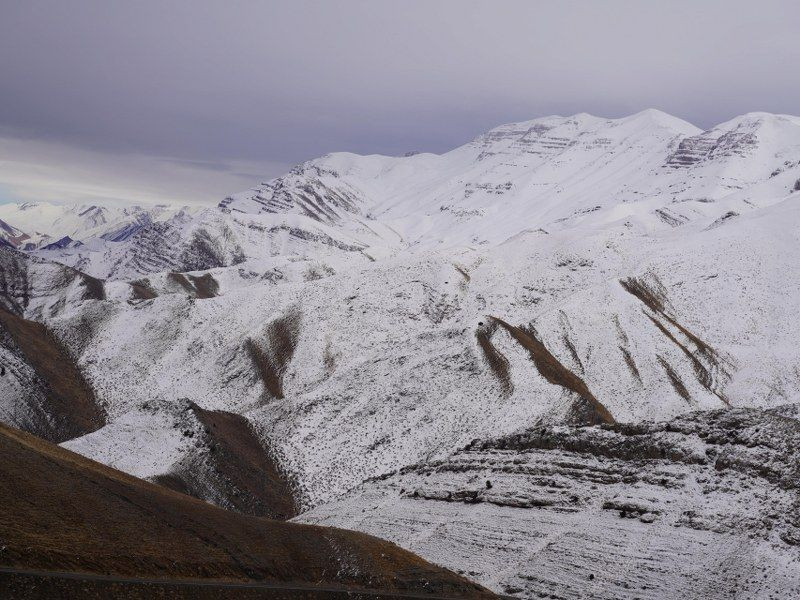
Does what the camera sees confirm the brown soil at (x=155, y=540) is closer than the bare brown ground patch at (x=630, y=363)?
Yes

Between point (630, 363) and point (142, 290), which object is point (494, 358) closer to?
point (630, 363)

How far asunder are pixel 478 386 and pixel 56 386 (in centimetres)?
4143

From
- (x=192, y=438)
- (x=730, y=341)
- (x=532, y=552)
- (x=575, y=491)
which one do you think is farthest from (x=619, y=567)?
(x=730, y=341)

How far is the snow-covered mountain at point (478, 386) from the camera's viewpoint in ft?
116

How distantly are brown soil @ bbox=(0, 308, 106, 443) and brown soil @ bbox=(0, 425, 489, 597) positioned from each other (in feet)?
117

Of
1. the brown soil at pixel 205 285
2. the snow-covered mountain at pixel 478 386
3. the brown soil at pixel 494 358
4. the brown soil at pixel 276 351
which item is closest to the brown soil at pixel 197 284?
the brown soil at pixel 205 285

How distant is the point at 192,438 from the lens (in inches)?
2073

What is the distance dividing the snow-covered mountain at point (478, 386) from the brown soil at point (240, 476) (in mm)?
209

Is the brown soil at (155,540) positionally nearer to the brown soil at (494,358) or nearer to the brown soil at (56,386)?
the brown soil at (494,358)

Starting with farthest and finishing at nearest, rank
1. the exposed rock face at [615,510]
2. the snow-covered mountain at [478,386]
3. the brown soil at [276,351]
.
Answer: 1. the brown soil at [276,351]
2. the snow-covered mountain at [478,386]
3. the exposed rock face at [615,510]

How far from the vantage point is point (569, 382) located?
227 ft

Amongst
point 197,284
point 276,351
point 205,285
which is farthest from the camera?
point 205,285

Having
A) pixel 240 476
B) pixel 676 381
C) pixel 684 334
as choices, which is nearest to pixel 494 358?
pixel 240 476

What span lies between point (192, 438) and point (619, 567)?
32580mm
